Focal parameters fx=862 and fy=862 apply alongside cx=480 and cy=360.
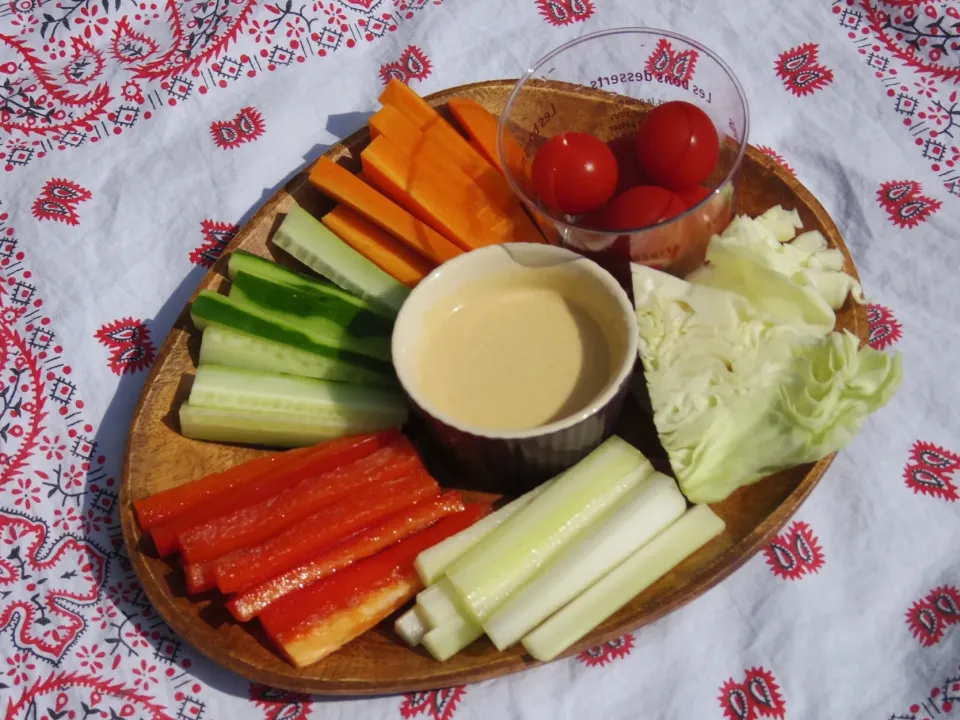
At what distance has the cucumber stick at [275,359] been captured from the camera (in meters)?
1.88

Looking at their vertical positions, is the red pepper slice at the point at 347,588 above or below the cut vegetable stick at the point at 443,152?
below

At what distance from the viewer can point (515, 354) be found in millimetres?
1789

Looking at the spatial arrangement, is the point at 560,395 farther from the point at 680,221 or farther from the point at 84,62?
the point at 84,62

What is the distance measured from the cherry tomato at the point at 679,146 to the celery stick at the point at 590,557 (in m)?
0.66

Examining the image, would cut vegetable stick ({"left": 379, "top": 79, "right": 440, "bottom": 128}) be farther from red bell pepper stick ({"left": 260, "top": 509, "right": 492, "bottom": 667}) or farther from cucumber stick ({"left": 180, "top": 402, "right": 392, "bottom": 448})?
red bell pepper stick ({"left": 260, "top": 509, "right": 492, "bottom": 667})

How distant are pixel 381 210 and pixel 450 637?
98 cm

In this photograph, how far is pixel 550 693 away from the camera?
1.66m

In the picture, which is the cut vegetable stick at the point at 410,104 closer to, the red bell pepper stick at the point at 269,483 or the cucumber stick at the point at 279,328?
the cucumber stick at the point at 279,328

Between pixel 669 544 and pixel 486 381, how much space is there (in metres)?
0.48

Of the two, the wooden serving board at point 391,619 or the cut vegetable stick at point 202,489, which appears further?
the cut vegetable stick at point 202,489

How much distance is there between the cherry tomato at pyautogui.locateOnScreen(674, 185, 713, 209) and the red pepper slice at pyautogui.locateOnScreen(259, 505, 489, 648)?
0.82 meters

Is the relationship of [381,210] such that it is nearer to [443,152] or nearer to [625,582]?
[443,152]

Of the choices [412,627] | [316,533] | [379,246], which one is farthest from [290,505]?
[379,246]

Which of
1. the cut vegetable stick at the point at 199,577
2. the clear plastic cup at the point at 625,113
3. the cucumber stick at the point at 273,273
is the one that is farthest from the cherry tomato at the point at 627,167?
the cut vegetable stick at the point at 199,577
